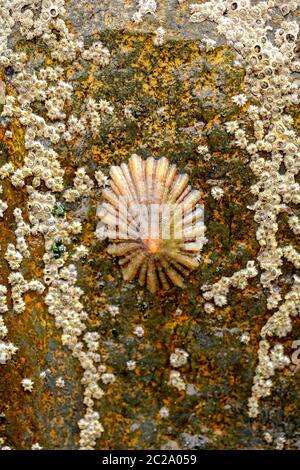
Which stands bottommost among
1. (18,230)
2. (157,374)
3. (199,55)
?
(157,374)

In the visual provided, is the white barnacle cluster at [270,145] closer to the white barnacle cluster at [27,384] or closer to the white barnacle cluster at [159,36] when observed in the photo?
the white barnacle cluster at [159,36]

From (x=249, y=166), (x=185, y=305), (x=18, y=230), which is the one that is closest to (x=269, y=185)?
(x=249, y=166)

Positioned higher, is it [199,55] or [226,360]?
[199,55]

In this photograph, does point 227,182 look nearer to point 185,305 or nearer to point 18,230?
point 185,305

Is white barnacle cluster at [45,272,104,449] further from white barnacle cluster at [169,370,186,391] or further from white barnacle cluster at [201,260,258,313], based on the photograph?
white barnacle cluster at [201,260,258,313]

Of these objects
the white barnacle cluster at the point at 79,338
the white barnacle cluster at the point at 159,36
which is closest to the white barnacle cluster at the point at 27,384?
the white barnacle cluster at the point at 79,338

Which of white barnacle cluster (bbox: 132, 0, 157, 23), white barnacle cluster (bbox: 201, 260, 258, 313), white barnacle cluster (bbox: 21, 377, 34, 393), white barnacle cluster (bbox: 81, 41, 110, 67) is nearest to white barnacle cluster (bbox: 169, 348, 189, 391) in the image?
white barnacle cluster (bbox: 201, 260, 258, 313)
